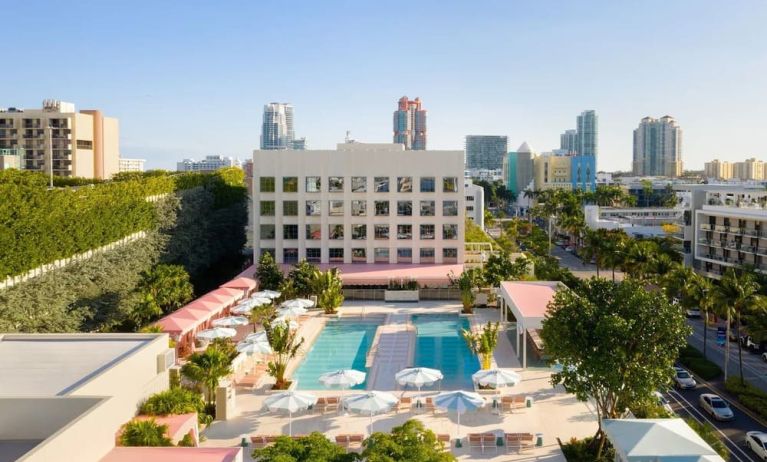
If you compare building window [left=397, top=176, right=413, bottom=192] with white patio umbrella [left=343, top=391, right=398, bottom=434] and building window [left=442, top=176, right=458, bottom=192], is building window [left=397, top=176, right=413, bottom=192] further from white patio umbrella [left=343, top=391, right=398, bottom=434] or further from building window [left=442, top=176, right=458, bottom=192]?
white patio umbrella [left=343, top=391, right=398, bottom=434]

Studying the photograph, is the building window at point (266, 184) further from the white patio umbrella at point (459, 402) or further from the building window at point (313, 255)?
the white patio umbrella at point (459, 402)

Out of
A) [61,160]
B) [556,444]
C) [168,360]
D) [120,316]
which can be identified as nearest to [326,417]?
[168,360]

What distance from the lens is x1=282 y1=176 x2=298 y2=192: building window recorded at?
52062 millimetres

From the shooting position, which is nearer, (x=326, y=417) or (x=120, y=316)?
(x=326, y=417)

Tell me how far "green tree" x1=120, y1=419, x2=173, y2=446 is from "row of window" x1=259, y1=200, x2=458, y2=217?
3606 centimetres

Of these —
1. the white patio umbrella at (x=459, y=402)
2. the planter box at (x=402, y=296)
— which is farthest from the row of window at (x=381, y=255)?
the white patio umbrella at (x=459, y=402)

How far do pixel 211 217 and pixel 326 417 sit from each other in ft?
128

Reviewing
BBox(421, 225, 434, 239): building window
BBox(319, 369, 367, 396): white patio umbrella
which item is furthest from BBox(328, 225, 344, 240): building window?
BBox(319, 369, 367, 396): white patio umbrella

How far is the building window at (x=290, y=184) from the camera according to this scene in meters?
52.1

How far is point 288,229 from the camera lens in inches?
2063

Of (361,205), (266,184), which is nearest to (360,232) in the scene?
(361,205)

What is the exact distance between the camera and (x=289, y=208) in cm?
5225

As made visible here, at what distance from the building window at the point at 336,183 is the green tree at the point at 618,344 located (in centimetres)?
3333

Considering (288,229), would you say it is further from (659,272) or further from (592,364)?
(592,364)
